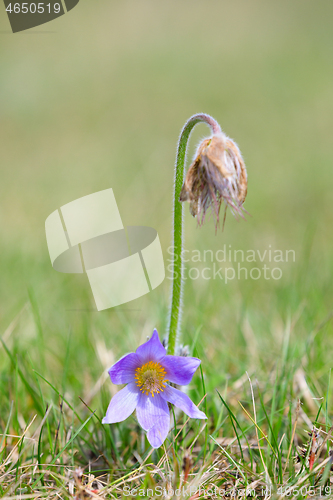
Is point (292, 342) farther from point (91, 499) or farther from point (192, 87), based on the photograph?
point (192, 87)

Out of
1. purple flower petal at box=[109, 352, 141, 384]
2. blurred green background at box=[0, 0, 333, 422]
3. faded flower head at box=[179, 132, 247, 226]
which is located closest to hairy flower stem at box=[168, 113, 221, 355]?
faded flower head at box=[179, 132, 247, 226]

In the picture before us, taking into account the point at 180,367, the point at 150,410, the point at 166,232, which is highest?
the point at 180,367

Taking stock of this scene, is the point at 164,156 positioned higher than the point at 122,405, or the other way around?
the point at 122,405

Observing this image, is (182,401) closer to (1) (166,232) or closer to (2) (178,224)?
(2) (178,224)

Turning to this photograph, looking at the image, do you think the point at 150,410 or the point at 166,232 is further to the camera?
the point at 166,232

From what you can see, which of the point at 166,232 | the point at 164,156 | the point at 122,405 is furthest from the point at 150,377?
the point at 164,156

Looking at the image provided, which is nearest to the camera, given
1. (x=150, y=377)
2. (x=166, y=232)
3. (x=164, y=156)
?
(x=150, y=377)

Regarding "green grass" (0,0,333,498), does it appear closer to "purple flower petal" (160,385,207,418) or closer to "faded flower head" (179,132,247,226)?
"purple flower petal" (160,385,207,418)

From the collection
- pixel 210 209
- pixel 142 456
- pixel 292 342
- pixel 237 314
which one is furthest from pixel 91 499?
pixel 237 314
